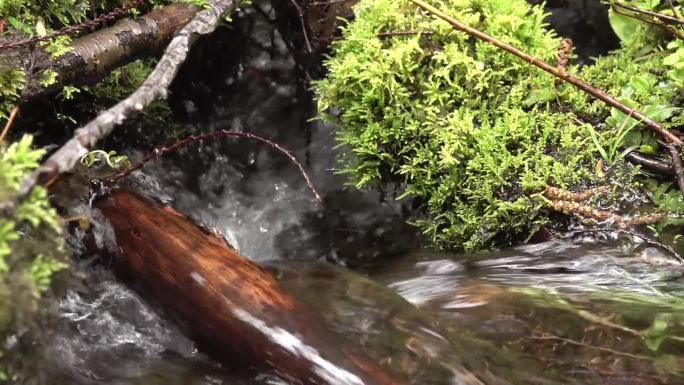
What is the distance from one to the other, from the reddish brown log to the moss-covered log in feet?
2.39

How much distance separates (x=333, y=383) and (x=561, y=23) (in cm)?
460

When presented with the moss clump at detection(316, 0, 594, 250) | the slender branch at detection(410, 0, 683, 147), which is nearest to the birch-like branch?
the moss clump at detection(316, 0, 594, 250)

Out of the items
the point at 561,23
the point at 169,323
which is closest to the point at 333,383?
the point at 169,323

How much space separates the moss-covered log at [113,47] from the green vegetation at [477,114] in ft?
3.31

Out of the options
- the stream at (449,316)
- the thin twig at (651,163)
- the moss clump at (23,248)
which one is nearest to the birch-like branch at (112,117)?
the moss clump at (23,248)

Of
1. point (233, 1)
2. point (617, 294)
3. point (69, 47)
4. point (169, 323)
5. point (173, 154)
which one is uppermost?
point (233, 1)

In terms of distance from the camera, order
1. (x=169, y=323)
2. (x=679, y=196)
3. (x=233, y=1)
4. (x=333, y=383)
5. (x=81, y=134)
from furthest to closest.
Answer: (x=233, y=1)
(x=679, y=196)
(x=169, y=323)
(x=333, y=383)
(x=81, y=134)

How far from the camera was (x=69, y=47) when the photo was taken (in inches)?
108

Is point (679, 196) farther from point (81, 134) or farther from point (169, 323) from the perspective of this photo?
point (81, 134)

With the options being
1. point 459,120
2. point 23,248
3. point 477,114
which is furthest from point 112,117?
point 477,114

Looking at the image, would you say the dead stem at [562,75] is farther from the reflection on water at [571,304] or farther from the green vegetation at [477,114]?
the reflection on water at [571,304]

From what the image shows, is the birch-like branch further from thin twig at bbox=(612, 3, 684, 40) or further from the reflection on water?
thin twig at bbox=(612, 3, 684, 40)

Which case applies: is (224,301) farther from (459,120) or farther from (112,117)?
(459,120)

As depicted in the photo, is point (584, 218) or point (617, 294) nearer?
point (617, 294)
